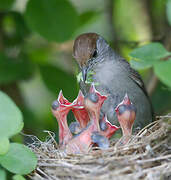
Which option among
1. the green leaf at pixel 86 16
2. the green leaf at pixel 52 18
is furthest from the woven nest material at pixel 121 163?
the green leaf at pixel 86 16

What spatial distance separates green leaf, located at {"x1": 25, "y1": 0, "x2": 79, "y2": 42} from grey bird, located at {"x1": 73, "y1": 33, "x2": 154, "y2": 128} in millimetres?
221

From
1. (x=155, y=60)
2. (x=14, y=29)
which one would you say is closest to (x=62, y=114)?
(x=14, y=29)

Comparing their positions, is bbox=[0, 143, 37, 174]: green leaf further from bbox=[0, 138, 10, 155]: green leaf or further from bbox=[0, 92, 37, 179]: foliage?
bbox=[0, 138, 10, 155]: green leaf

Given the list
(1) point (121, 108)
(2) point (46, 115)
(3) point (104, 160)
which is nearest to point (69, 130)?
(1) point (121, 108)

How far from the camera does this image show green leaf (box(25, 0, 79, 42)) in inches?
128

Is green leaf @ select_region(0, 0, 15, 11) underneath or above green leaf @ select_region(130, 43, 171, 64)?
above

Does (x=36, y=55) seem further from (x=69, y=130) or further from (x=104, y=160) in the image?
(x=104, y=160)

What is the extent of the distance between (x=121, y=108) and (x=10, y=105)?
132 centimetres

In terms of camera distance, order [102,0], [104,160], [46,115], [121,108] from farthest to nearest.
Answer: [102,0] < [46,115] < [121,108] < [104,160]

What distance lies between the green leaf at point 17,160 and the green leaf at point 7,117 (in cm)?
38

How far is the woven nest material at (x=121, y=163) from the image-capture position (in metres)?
2.30

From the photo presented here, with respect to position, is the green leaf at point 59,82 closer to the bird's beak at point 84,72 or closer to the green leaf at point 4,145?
the bird's beak at point 84,72

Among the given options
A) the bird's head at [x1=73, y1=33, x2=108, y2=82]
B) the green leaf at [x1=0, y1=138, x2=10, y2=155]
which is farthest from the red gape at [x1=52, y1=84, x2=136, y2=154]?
the green leaf at [x1=0, y1=138, x2=10, y2=155]

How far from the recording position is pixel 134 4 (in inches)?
194
